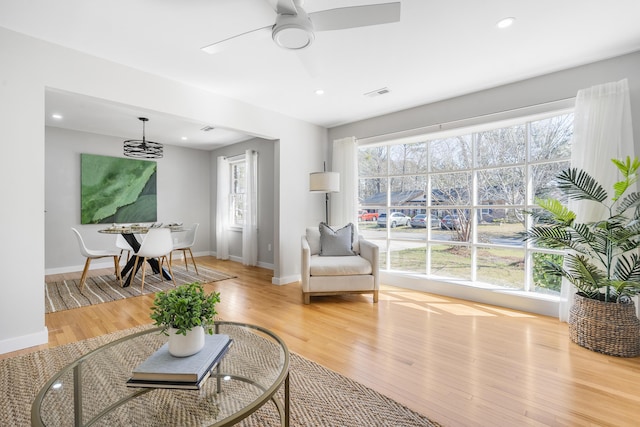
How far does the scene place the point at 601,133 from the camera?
261 centimetres

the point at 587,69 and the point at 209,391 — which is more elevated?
the point at 587,69

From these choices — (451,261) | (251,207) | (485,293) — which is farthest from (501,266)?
(251,207)

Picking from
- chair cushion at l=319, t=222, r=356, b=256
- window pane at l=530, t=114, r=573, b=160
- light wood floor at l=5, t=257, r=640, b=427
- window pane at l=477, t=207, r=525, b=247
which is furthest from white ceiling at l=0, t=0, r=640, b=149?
light wood floor at l=5, t=257, r=640, b=427

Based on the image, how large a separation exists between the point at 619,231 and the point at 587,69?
1.62m

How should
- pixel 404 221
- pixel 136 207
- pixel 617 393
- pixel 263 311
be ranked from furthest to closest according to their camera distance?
pixel 136 207 → pixel 404 221 → pixel 263 311 → pixel 617 393

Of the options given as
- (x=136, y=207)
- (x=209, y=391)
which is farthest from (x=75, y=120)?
(x=209, y=391)

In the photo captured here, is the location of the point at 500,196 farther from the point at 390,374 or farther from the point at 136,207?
the point at 136,207

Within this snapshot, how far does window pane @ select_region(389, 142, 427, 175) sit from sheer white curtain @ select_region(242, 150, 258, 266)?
103 inches

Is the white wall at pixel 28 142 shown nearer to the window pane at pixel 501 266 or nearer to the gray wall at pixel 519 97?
the gray wall at pixel 519 97

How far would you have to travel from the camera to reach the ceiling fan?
1.62 meters

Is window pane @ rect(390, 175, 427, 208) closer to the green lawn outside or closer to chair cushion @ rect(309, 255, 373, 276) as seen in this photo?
the green lawn outside

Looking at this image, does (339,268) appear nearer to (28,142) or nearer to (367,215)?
(367,215)

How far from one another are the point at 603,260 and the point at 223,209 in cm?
600

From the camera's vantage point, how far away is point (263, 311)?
3.22 m
